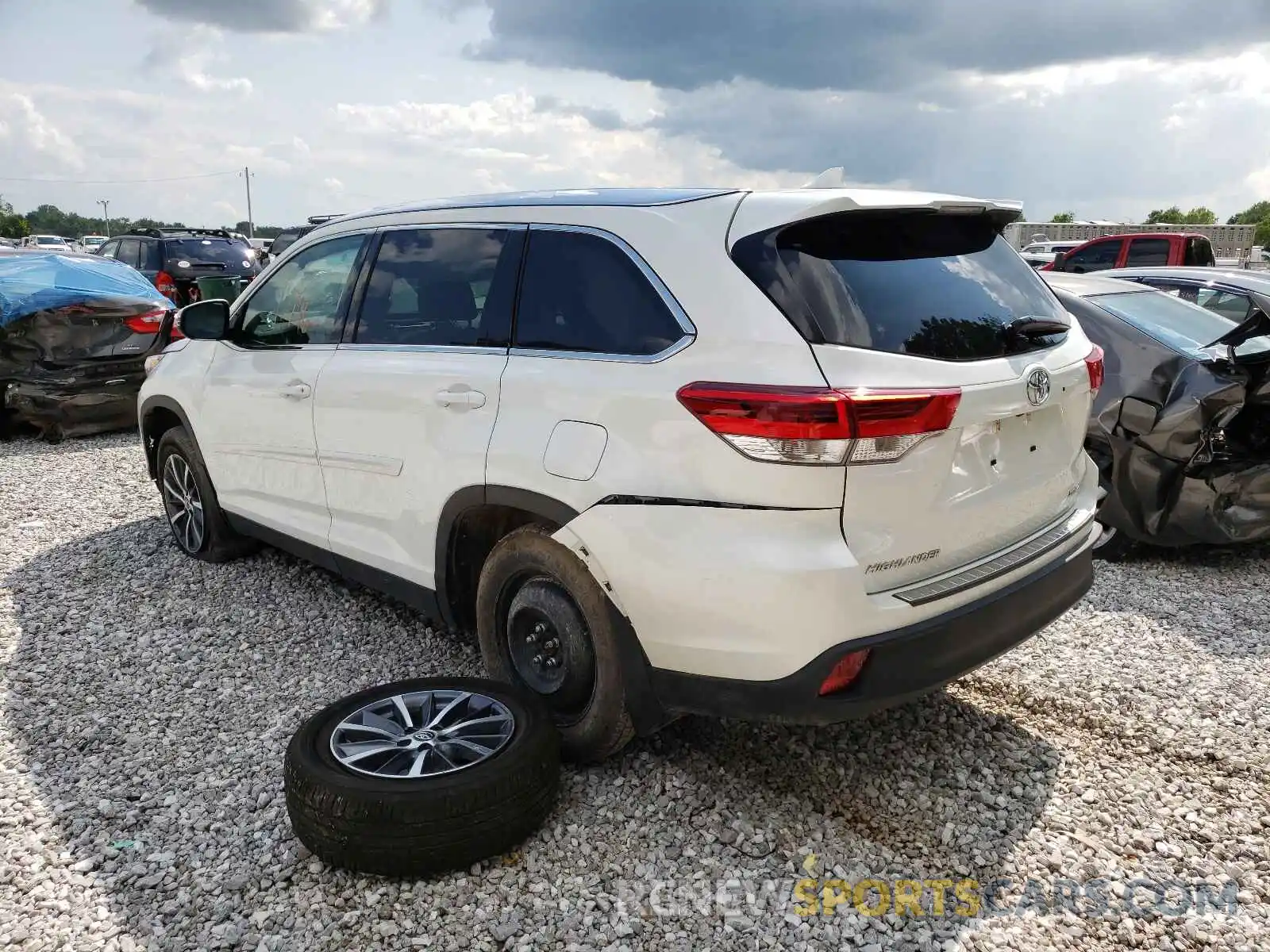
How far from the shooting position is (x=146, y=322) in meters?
8.85

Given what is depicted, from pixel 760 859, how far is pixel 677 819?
1.03ft

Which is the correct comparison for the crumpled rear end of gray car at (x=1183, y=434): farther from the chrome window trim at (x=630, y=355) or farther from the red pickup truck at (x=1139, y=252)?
the red pickup truck at (x=1139, y=252)

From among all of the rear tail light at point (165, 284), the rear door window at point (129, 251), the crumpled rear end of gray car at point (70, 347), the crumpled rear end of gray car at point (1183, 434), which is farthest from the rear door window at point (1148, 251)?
the rear door window at point (129, 251)

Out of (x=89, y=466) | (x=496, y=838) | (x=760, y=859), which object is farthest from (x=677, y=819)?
(x=89, y=466)

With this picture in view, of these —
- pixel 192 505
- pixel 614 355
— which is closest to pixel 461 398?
Answer: pixel 614 355

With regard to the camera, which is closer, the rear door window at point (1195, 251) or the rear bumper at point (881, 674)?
the rear bumper at point (881, 674)

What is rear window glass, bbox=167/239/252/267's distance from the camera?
14.9m

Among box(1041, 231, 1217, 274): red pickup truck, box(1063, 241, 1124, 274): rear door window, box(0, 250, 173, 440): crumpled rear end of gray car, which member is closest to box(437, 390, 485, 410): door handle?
box(0, 250, 173, 440): crumpled rear end of gray car

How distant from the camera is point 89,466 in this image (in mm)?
7910

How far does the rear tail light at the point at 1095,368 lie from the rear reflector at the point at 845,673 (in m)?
1.44

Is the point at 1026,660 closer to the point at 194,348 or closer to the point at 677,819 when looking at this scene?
the point at 677,819

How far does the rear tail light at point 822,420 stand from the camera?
247 centimetres

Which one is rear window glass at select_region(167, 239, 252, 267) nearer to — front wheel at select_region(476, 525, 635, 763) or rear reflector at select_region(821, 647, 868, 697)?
front wheel at select_region(476, 525, 635, 763)

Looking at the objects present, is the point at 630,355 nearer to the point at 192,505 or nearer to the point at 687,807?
the point at 687,807
